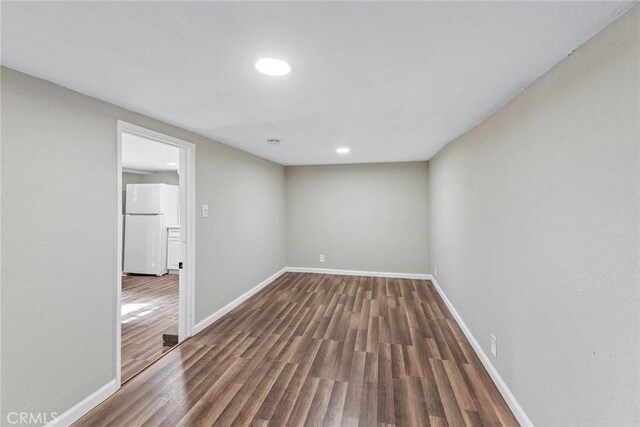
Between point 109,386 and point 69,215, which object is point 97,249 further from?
point 109,386

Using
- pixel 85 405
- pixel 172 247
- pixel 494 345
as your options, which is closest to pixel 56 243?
pixel 85 405

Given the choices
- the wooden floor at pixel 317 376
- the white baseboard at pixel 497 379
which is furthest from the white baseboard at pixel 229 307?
the white baseboard at pixel 497 379

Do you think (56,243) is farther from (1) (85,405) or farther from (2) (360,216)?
(2) (360,216)

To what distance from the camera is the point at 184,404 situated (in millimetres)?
1899

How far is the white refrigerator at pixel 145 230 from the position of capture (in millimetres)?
5465

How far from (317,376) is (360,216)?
336 centimetres

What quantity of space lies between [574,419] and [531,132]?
1.50 metres

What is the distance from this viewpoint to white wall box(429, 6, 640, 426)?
3.31 ft

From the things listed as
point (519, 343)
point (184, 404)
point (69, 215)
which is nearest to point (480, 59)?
point (519, 343)

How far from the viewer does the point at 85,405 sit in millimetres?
1818

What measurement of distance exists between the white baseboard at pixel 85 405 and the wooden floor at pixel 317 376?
4 cm

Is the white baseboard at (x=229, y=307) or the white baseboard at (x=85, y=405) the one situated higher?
the white baseboard at (x=229, y=307)

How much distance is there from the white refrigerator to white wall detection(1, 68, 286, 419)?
3708 millimetres

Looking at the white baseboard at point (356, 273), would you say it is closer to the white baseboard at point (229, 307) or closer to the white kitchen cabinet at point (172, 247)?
the white baseboard at point (229, 307)
